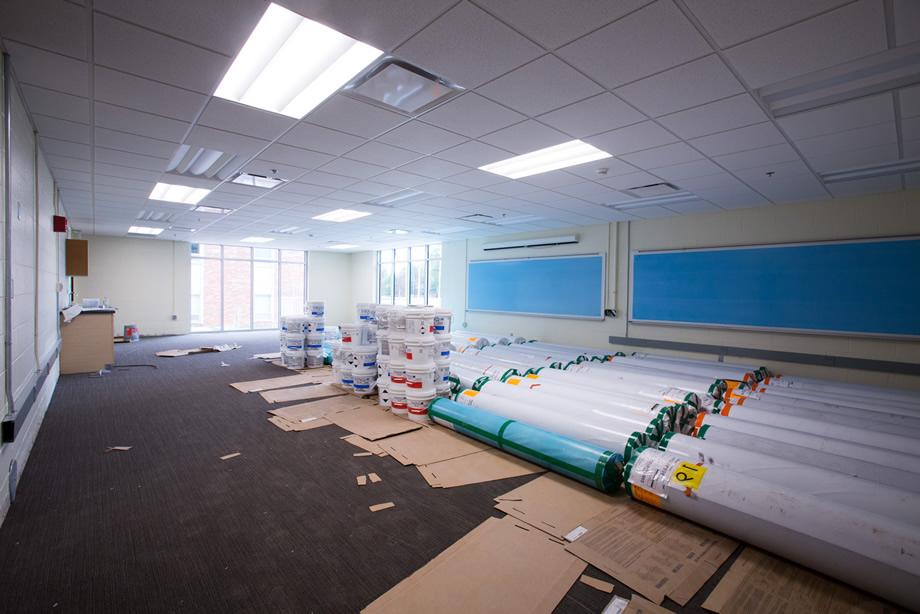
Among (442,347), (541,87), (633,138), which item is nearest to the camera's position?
(541,87)

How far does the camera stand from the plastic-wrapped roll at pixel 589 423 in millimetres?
2938

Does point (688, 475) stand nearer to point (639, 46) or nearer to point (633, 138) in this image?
point (639, 46)

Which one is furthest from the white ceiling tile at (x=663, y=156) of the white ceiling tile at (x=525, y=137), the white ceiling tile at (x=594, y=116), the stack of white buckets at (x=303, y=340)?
the stack of white buckets at (x=303, y=340)

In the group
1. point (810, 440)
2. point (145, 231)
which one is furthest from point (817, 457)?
point (145, 231)

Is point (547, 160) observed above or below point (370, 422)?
above

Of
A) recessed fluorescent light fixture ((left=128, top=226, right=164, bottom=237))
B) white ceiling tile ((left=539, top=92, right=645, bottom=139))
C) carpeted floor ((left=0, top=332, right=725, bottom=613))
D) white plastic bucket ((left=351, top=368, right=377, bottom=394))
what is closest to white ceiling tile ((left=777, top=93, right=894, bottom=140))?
white ceiling tile ((left=539, top=92, right=645, bottom=139))

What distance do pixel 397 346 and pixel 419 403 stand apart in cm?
66

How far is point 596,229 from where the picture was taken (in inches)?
274

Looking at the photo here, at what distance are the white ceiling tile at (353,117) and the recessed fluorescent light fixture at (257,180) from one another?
1936 millimetres

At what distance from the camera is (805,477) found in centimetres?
226

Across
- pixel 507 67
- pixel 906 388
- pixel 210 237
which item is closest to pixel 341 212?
pixel 507 67

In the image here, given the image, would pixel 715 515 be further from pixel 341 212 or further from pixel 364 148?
pixel 341 212

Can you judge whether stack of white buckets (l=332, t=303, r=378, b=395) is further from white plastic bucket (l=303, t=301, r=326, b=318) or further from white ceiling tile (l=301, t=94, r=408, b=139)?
white ceiling tile (l=301, t=94, r=408, b=139)

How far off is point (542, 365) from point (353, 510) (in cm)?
365
